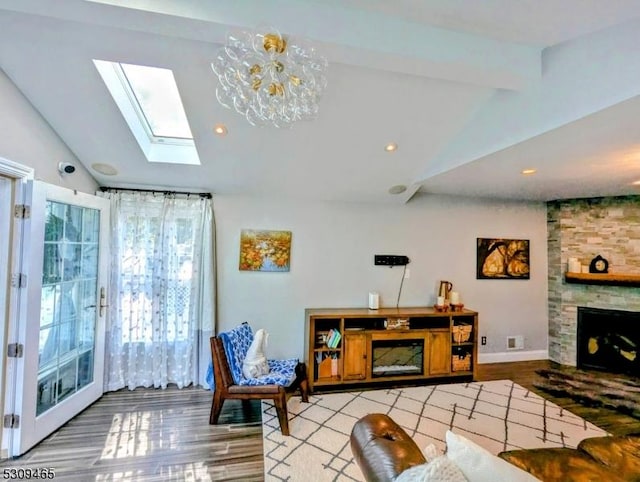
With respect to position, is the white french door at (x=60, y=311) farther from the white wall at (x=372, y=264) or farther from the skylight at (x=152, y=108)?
the white wall at (x=372, y=264)

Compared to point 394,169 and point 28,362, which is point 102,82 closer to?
point 28,362

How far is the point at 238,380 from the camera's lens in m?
2.82

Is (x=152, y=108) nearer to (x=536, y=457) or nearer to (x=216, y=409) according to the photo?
(x=216, y=409)

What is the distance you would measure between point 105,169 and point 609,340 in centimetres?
671

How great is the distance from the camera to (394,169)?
3.54 metres

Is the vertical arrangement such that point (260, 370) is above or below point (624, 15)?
below

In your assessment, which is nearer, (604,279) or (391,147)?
(391,147)

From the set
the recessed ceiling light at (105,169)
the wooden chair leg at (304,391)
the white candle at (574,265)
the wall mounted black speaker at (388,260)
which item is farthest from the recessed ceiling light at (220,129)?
the white candle at (574,265)

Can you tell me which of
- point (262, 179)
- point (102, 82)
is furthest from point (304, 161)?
point (102, 82)

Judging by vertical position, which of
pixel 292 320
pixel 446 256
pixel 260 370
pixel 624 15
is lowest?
pixel 260 370

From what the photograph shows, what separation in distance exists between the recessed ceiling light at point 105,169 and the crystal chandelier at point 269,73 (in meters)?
2.40

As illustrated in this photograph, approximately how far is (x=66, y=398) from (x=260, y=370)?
5.66ft

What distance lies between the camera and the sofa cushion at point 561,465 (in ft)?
4.77

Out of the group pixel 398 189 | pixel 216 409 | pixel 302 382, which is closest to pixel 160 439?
pixel 216 409
